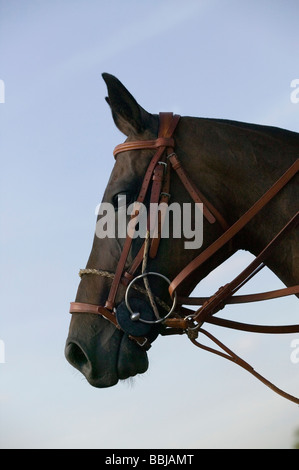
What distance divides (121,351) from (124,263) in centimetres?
74

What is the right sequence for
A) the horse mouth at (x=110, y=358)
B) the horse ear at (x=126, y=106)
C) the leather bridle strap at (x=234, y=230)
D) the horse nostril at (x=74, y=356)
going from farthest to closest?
the horse ear at (x=126, y=106), the horse nostril at (x=74, y=356), the horse mouth at (x=110, y=358), the leather bridle strap at (x=234, y=230)

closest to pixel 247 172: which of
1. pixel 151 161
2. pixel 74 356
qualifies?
pixel 151 161

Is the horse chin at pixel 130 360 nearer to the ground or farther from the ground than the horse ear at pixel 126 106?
nearer to the ground

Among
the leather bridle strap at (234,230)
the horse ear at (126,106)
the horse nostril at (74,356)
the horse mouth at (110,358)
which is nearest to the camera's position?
the leather bridle strap at (234,230)

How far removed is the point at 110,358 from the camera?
6020 mm

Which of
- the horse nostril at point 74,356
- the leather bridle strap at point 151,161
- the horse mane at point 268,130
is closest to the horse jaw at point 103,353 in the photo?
the horse nostril at point 74,356

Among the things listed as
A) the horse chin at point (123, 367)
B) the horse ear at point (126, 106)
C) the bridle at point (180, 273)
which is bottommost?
the horse chin at point (123, 367)

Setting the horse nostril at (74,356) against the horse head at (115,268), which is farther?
the horse nostril at (74,356)

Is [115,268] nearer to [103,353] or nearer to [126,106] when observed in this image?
[103,353]

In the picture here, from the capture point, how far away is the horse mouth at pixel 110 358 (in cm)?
601

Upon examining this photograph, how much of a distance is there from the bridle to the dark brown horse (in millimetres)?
56

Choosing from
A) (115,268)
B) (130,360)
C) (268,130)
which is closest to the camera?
(130,360)

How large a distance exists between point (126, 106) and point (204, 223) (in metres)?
1.34

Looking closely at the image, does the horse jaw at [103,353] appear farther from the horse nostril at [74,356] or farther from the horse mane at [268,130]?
the horse mane at [268,130]
